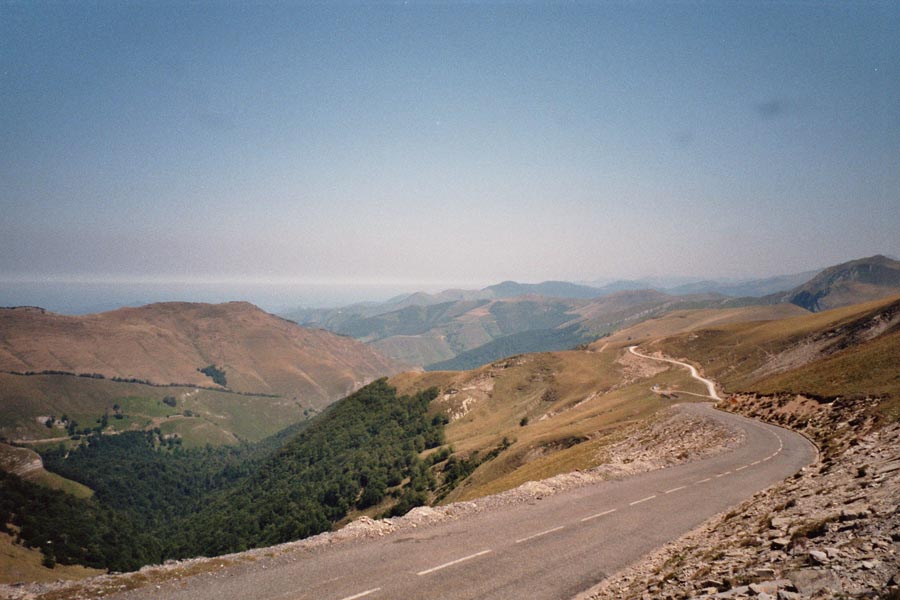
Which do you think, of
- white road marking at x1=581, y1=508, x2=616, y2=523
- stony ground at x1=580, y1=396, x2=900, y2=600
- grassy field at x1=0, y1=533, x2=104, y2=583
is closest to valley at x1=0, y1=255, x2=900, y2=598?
white road marking at x1=581, y1=508, x2=616, y2=523

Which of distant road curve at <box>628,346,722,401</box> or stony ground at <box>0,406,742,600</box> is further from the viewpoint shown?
distant road curve at <box>628,346,722,401</box>

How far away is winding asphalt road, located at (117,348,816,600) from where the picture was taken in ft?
58.4

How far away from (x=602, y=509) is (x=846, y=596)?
61.9 feet

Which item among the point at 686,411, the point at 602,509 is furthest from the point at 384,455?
the point at 602,509

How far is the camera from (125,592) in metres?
17.3

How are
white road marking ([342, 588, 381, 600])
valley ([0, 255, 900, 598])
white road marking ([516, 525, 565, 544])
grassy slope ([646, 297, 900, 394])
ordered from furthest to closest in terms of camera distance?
grassy slope ([646, 297, 900, 394]), white road marking ([516, 525, 565, 544]), valley ([0, 255, 900, 598]), white road marking ([342, 588, 381, 600])

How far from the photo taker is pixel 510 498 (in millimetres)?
29672

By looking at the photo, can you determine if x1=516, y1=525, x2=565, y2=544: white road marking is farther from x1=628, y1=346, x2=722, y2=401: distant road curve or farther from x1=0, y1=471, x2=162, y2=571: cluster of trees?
x1=0, y1=471, x2=162, y2=571: cluster of trees

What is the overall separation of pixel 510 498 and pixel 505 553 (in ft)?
28.4

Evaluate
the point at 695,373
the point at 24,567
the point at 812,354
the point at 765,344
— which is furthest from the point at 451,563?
the point at 24,567

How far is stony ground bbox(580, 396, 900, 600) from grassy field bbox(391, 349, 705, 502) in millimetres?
24633

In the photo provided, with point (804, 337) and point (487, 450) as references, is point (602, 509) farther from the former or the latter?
point (804, 337)

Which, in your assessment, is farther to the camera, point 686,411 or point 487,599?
point 686,411

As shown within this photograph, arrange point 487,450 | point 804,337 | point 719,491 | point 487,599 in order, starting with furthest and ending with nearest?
point 487,450, point 804,337, point 719,491, point 487,599
